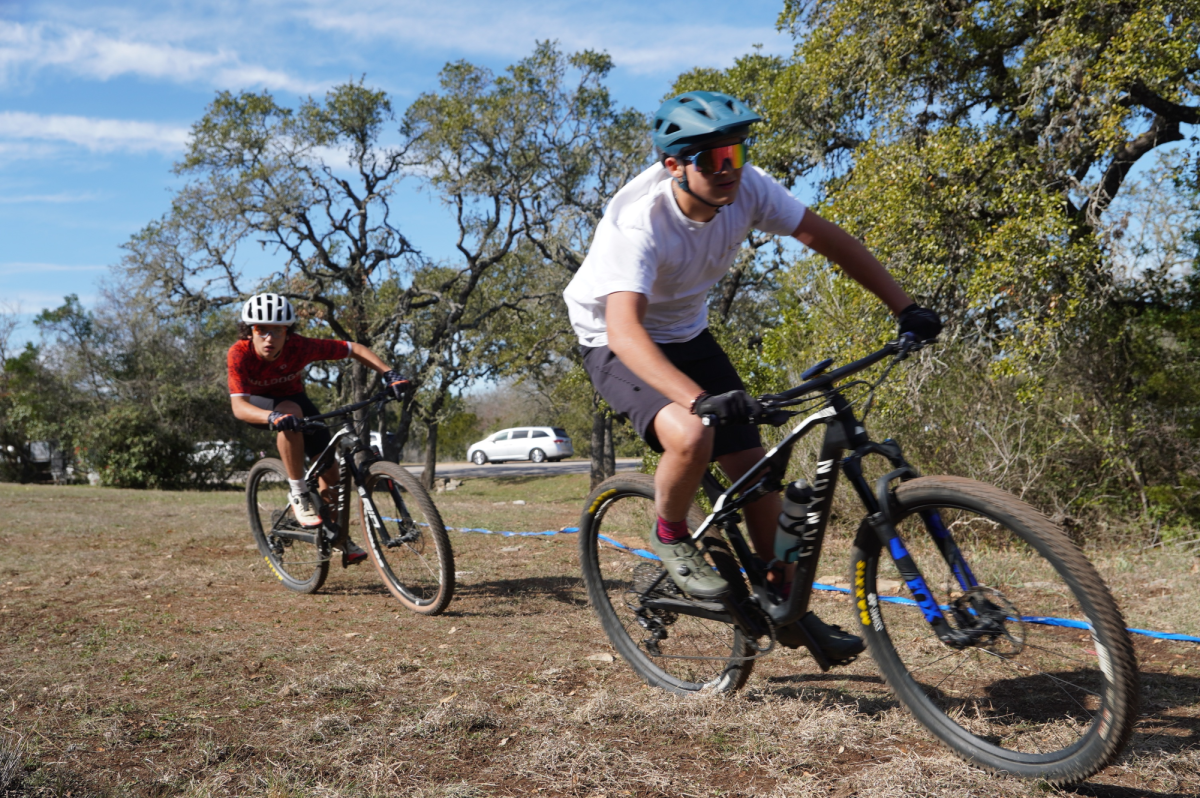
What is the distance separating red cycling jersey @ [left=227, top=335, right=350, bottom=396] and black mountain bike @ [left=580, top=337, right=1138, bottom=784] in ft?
10.0

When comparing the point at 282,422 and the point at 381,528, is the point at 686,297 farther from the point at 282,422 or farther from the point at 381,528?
the point at 282,422

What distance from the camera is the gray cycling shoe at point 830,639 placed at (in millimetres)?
3014

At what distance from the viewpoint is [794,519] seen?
2.99 m

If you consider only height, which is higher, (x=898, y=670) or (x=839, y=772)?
(x=898, y=670)

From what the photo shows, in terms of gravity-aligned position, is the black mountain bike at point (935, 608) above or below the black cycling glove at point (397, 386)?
below

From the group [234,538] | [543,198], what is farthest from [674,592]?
[543,198]

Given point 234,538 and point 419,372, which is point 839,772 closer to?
point 234,538

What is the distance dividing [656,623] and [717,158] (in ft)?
6.35

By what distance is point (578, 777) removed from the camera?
8.74ft

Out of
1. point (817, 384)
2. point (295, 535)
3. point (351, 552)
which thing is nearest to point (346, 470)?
point (351, 552)

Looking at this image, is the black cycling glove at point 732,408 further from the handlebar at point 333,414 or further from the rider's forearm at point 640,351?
the handlebar at point 333,414

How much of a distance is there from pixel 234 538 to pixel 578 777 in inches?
277

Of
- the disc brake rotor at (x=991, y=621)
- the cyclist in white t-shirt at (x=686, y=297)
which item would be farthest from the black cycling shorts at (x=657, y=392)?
the disc brake rotor at (x=991, y=621)

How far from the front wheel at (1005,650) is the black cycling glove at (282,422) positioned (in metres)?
3.73
